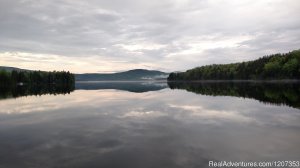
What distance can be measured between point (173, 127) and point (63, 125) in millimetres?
11323

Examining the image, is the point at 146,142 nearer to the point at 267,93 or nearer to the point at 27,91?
the point at 267,93

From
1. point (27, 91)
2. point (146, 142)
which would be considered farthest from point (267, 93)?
point (27, 91)

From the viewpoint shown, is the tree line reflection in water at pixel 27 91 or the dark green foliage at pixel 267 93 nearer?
the dark green foliage at pixel 267 93

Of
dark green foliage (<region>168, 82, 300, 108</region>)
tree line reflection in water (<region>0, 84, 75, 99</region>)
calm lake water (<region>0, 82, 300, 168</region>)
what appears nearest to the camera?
calm lake water (<region>0, 82, 300, 168</region>)

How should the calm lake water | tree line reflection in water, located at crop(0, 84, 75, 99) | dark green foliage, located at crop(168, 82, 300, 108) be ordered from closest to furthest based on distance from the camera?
the calm lake water
dark green foliage, located at crop(168, 82, 300, 108)
tree line reflection in water, located at crop(0, 84, 75, 99)

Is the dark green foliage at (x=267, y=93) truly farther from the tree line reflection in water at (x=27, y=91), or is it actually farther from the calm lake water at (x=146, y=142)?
the tree line reflection in water at (x=27, y=91)

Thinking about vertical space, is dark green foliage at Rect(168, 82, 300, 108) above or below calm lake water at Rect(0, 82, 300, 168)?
above

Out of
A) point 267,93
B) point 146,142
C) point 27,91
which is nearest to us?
point 146,142

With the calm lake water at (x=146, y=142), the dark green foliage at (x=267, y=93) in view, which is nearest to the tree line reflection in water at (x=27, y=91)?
the dark green foliage at (x=267, y=93)

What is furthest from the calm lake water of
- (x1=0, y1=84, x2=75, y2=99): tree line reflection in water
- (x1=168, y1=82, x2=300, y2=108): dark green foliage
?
(x1=0, y1=84, x2=75, y2=99): tree line reflection in water

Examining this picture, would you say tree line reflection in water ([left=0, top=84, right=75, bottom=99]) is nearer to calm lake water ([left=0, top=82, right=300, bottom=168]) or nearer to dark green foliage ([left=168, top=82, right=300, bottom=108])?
dark green foliage ([left=168, top=82, right=300, bottom=108])

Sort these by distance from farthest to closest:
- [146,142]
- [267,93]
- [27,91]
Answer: [27,91]
[267,93]
[146,142]

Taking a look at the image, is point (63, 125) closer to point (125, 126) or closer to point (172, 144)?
point (125, 126)

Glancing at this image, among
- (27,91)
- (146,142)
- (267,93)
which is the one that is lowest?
(146,142)
